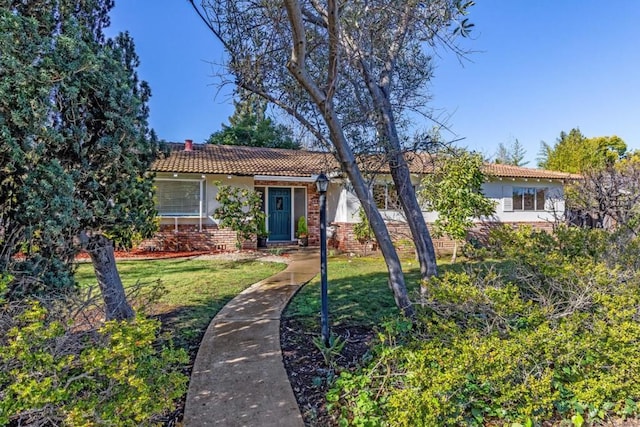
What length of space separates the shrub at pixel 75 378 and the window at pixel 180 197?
41.1 feet

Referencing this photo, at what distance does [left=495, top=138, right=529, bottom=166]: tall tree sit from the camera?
39.0 meters

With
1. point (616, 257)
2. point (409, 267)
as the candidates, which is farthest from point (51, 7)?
point (409, 267)

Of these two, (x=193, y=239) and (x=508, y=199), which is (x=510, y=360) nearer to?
(x=193, y=239)

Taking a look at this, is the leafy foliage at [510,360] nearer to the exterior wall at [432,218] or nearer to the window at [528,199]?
the exterior wall at [432,218]

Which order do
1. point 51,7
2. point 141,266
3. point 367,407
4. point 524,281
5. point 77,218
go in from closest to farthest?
point 367,407
point 77,218
point 51,7
point 524,281
point 141,266

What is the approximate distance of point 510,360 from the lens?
3471 millimetres

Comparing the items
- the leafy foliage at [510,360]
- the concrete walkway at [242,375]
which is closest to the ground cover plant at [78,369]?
the concrete walkway at [242,375]

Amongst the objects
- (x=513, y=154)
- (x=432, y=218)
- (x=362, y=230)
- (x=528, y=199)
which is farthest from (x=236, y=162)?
(x=513, y=154)

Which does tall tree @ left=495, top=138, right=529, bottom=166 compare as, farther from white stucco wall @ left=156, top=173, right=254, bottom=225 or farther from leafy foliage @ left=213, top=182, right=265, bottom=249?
leafy foliage @ left=213, top=182, right=265, bottom=249

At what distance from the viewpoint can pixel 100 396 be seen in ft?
8.56

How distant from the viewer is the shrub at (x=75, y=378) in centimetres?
229

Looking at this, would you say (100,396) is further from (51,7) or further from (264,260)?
(264,260)

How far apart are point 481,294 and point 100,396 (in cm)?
379

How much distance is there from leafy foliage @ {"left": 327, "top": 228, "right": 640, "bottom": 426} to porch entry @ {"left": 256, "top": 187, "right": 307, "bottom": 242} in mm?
12997
